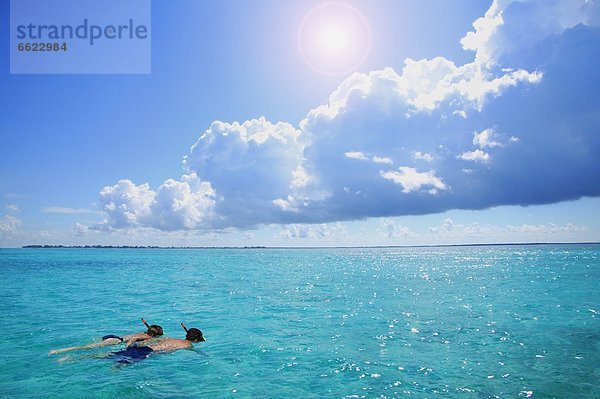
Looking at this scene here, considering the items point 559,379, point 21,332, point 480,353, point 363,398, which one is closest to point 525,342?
point 480,353

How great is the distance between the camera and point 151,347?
20.2m

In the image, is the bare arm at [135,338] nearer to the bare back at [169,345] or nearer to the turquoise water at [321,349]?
the bare back at [169,345]

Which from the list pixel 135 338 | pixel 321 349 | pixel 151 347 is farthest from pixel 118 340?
pixel 321 349

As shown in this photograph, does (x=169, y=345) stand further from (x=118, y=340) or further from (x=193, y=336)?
(x=118, y=340)

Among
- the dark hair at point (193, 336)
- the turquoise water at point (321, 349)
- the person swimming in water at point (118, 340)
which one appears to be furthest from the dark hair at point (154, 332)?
the turquoise water at point (321, 349)

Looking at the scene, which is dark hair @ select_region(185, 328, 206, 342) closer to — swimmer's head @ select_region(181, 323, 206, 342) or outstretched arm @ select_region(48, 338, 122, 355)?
swimmer's head @ select_region(181, 323, 206, 342)

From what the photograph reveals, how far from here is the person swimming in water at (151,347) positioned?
18.9 m

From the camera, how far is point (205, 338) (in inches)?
958

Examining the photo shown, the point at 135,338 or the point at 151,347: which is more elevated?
the point at 135,338

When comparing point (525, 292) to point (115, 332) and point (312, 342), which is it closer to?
point (312, 342)

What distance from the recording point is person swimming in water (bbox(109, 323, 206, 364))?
62.1 feet

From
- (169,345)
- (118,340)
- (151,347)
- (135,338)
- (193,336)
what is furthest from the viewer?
(193,336)

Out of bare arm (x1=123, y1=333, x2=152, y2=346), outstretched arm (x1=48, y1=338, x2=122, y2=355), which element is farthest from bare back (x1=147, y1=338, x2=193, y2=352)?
outstretched arm (x1=48, y1=338, x2=122, y2=355)

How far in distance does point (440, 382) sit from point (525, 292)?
39.9 m
